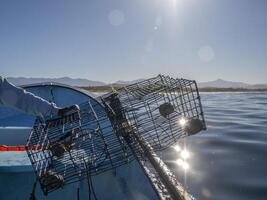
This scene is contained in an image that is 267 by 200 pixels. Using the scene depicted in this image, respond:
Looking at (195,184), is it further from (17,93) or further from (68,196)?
(17,93)

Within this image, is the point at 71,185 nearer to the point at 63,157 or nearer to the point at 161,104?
the point at 63,157

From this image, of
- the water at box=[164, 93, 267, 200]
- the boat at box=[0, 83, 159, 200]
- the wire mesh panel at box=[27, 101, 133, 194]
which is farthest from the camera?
the water at box=[164, 93, 267, 200]

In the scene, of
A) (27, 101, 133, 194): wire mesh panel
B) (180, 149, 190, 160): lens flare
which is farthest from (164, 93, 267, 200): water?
(27, 101, 133, 194): wire mesh panel

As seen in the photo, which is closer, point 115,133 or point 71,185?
point 115,133

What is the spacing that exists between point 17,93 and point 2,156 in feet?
3.55

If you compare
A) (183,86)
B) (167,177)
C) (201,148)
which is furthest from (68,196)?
(201,148)

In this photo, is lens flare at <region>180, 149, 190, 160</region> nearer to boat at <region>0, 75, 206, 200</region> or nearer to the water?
the water

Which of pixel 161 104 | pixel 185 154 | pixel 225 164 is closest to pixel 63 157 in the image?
pixel 161 104

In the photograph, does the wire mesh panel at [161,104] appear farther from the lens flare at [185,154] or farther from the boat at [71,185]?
the lens flare at [185,154]

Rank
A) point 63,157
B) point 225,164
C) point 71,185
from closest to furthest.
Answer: point 63,157, point 71,185, point 225,164

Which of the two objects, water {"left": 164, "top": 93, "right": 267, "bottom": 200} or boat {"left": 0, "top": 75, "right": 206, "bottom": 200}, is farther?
water {"left": 164, "top": 93, "right": 267, "bottom": 200}

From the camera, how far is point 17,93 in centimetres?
322

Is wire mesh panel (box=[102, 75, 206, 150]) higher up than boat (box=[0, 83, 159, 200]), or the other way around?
wire mesh panel (box=[102, 75, 206, 150])

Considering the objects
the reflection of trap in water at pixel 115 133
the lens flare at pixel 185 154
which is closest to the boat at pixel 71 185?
the reflection of trap in water at pixel 115 133
